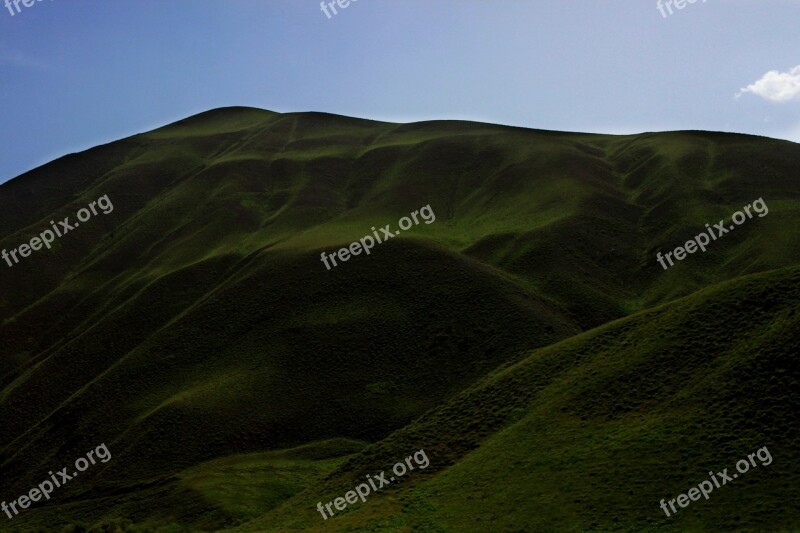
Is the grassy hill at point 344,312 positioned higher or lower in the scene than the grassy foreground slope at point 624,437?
higher

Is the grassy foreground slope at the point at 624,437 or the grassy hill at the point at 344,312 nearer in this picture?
the grassy foreground slope at the point at 624,437

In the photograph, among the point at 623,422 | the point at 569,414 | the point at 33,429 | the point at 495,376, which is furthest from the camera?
the point at 33,429

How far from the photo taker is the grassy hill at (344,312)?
5984 centimetres

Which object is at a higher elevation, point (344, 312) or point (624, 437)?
point (344, 312)

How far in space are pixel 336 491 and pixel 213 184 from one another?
135m

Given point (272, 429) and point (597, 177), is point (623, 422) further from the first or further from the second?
point (597, 177)

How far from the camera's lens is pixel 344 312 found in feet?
314

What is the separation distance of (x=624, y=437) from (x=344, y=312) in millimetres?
57424

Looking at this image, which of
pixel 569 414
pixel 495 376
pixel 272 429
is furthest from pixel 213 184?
pixel 569 414

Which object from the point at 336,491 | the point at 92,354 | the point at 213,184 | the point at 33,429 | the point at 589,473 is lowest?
the point at 589,473

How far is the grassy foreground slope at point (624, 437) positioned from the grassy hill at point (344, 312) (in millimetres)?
384

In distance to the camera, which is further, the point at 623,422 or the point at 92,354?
the point at 92,354

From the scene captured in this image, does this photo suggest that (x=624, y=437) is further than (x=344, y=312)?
No

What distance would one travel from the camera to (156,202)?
172 m
